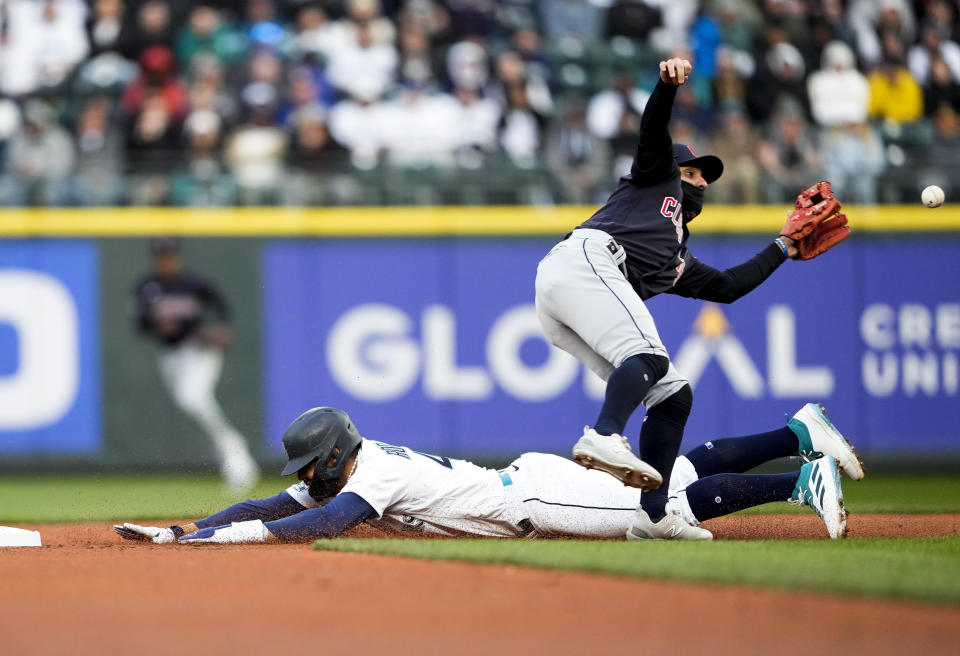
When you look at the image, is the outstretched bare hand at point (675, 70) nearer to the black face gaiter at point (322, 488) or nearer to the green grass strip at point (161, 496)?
the black face gaiter at point (322, 488)

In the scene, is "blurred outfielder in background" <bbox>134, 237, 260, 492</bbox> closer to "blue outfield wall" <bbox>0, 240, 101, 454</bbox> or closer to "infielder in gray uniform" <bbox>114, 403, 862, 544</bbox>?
"blue outfield wall" <bbox>0, 240, 101, 454</bbox>

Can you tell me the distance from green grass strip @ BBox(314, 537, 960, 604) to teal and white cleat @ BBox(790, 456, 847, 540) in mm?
121

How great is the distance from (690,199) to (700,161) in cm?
18

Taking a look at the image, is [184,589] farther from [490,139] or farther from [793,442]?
[490,139]

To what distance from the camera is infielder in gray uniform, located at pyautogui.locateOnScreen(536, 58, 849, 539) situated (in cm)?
500

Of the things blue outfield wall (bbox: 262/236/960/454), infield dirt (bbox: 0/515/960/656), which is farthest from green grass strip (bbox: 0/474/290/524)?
infield dirt (bbox: 0/515/960/656)

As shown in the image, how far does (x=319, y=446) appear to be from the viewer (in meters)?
5.41

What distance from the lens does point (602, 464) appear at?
4.70 m

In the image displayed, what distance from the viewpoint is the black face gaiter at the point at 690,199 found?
229 inches

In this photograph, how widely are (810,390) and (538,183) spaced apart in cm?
290

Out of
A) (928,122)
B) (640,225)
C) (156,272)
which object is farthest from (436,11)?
(640,225)

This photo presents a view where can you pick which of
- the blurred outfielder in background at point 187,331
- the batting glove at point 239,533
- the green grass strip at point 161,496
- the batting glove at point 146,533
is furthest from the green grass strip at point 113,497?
the batting glove at point 239,533

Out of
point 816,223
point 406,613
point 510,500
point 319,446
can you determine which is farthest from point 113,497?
point 406,613

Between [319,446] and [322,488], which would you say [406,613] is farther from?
[322,488]
